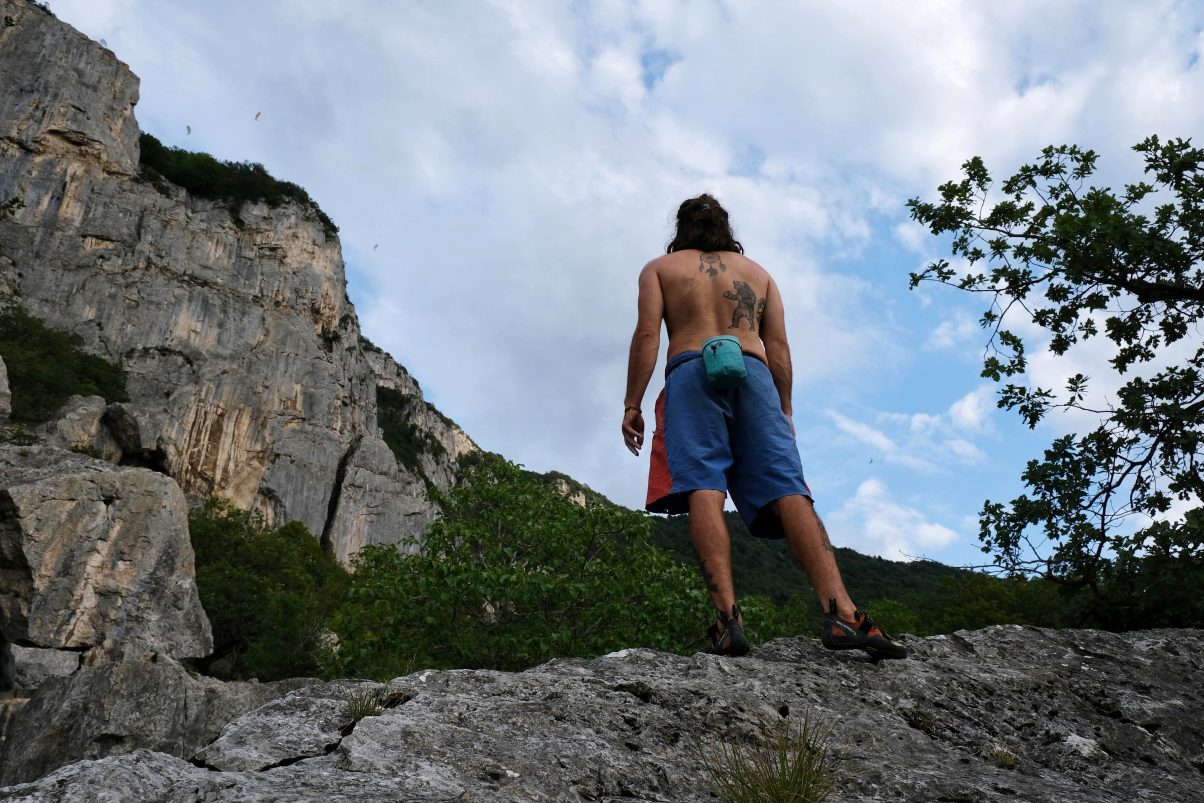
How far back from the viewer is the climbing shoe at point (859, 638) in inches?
120

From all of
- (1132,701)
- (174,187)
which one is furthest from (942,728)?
(174,187)

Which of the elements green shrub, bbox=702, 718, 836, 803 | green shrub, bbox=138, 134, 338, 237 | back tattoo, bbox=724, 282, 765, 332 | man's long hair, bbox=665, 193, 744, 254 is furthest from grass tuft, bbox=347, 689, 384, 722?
green shrub, bbox=138, 134, 338, 237

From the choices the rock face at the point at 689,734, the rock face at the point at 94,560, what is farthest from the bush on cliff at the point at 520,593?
the rock face at the point at 94,560

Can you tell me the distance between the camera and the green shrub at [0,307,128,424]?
133 feet

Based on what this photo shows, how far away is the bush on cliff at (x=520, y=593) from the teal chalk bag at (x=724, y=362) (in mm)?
6415

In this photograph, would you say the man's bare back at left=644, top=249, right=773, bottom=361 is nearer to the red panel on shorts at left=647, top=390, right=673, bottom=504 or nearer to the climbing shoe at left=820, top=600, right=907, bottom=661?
the red panel on shorts at left=647, top=390, right=673, bottom=504

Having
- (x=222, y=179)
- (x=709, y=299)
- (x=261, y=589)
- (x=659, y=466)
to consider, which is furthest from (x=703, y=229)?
(x=222, y=179)

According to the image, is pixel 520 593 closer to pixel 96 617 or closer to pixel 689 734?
pixel 689 734

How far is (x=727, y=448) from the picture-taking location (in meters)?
3.48

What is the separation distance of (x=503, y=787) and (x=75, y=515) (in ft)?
73.6

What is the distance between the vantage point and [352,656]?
1166 cm

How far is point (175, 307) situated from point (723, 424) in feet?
177

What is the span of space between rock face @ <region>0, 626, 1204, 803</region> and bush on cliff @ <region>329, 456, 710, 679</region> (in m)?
6.64

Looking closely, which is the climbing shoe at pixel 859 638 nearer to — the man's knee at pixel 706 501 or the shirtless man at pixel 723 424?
the shirtless man at pixel 723 424
